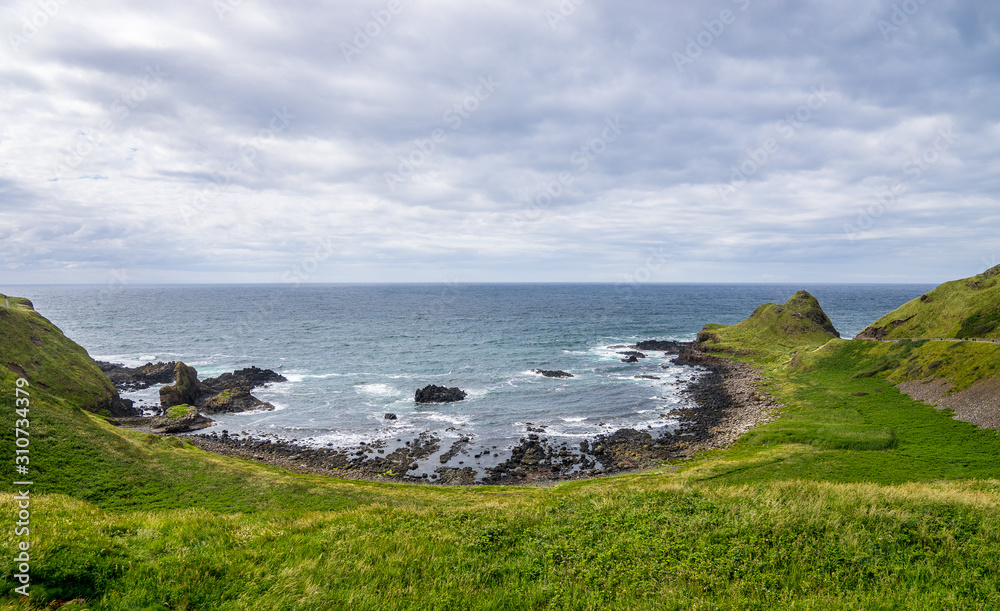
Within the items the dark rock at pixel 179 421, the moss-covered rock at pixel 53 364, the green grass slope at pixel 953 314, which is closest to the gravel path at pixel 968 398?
the green grass slope at pixel 953 314

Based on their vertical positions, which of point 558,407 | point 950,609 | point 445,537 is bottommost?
point 558,407

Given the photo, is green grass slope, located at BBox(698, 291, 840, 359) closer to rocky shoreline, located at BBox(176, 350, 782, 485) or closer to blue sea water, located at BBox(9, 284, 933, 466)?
blue sea water, located at BBox(9, 284, 933, 466)

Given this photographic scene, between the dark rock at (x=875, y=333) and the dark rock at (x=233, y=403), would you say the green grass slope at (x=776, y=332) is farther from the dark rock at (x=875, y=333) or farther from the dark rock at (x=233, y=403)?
the dark rock at (x=233, y=403)

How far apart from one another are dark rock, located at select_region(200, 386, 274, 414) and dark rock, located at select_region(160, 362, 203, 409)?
2.40m

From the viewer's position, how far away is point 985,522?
13.7 m

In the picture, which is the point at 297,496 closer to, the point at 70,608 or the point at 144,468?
the point at 144,468

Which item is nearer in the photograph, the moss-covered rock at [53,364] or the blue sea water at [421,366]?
the moss-covered rock at [53,364]

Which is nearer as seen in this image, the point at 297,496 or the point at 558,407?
the point at 297,496

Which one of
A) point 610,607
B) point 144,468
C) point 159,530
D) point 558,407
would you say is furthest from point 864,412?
point 144,468

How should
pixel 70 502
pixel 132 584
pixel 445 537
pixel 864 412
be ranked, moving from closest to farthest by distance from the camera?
pixel 132 584 → pixel 445 537 → pixel 70 502 → pixel 864 412

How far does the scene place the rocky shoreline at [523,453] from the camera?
1785 inches

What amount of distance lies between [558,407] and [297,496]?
42782 mm

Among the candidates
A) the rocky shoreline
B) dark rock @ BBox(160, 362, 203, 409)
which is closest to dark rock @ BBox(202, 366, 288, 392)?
dark rock @ BBox(160, 362, 203, 409)

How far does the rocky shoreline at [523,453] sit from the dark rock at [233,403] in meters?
10.3
